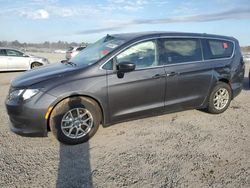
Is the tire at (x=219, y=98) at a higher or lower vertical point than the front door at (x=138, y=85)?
lower

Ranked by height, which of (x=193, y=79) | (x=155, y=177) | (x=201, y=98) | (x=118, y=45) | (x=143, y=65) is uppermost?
(x=118, y=45)

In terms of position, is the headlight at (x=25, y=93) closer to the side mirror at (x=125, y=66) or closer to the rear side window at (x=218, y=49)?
the side mirror at (x=125, y=66)

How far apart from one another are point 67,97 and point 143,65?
1451 millimetres

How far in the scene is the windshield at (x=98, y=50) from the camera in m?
4.71

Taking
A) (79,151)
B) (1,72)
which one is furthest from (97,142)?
(1,72)

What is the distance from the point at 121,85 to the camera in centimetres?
450

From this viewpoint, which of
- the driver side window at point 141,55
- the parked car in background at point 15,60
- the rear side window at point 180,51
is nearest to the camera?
the driver side window at point 141,55

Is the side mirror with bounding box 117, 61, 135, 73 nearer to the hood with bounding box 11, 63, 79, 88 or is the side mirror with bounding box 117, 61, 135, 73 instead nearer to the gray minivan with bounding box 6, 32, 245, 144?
the gray minivan with bounding box 6, 32, 245, 144

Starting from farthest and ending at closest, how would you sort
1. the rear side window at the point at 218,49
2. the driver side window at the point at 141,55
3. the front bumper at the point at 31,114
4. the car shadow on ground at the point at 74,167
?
the rear side window at the point at 218,49
the driver side window at the point at 141,55
the front bumper at the point at 31,114
the car shadow on ground at the point at 74,167

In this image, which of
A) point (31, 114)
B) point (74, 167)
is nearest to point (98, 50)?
point (31, 114)

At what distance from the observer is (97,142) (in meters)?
4.37

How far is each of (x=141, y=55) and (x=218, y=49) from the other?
2048 millimetres

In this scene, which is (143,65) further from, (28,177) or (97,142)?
(28,177)

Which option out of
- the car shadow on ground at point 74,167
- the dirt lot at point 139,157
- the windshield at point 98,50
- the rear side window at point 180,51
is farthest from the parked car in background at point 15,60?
the car shadow on ground at point 74,167
